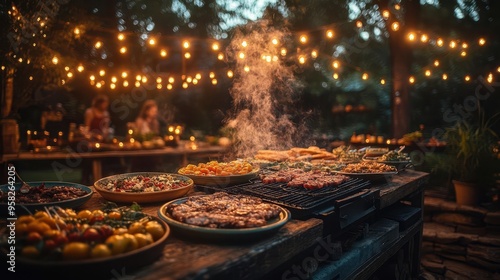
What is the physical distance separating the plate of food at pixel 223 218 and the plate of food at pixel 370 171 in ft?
5.86

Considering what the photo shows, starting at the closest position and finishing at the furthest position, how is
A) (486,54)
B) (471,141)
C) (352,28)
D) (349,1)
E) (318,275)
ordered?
1. (318,275)
2. (471,141)
3. (486,54)
4. (349,1)
5. (352,28)

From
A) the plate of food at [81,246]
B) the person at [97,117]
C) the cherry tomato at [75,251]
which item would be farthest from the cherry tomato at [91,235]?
the person at [97,117]

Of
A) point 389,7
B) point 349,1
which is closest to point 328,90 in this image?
point 349,1

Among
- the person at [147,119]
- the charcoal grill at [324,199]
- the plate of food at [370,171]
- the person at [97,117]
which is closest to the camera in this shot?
the charcoal grill at [324,199]

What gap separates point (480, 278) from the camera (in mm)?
5801

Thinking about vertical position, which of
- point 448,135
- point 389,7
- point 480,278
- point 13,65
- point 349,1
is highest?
point 349,1

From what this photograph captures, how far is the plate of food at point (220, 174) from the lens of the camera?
140 inches

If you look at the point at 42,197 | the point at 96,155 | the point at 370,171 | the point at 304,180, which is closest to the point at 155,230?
the point at 42,197

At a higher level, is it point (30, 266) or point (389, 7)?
point (389, 7)

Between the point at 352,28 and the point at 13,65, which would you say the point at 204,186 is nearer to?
the point at 13,65

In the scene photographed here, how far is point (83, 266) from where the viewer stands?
160cm

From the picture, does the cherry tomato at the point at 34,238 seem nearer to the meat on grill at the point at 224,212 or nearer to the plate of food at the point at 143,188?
the meat on grill at the point at 224,212

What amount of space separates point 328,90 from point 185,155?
736 centimetres

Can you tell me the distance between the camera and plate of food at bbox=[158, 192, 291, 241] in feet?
6.98
